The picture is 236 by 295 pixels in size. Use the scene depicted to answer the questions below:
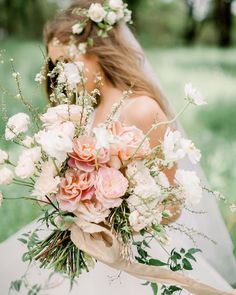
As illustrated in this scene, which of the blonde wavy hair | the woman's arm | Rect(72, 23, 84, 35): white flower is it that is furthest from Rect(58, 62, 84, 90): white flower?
Rect(72, 23, 84, 35): white flower

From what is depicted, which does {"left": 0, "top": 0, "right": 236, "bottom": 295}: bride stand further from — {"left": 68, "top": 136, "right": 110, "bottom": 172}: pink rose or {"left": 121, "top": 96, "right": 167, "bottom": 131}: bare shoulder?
{"left": 68, "top": 136, "right": 110, "bottom": 172}: pink rose

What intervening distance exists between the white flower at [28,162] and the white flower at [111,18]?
1.50m

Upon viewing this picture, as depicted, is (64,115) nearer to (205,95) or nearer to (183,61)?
(205,95)

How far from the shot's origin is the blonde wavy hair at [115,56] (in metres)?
Result: 3.49

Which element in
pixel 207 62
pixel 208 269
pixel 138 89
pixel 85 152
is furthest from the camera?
pixel 207 62

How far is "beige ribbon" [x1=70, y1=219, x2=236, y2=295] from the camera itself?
7.56 ft

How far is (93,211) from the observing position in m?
2.27

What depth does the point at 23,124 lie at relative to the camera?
2.33 m

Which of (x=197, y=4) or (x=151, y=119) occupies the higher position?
(x=197, y=4)

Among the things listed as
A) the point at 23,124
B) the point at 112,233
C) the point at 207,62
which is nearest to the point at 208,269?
the point at 112,233

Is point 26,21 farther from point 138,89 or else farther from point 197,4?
point 138,89

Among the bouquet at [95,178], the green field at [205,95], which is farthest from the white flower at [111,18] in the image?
the bouquet at [95,178]

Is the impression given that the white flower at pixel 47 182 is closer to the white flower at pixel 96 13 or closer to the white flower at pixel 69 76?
the white flower at pixel 69 76

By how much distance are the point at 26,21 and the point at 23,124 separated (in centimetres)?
1602
